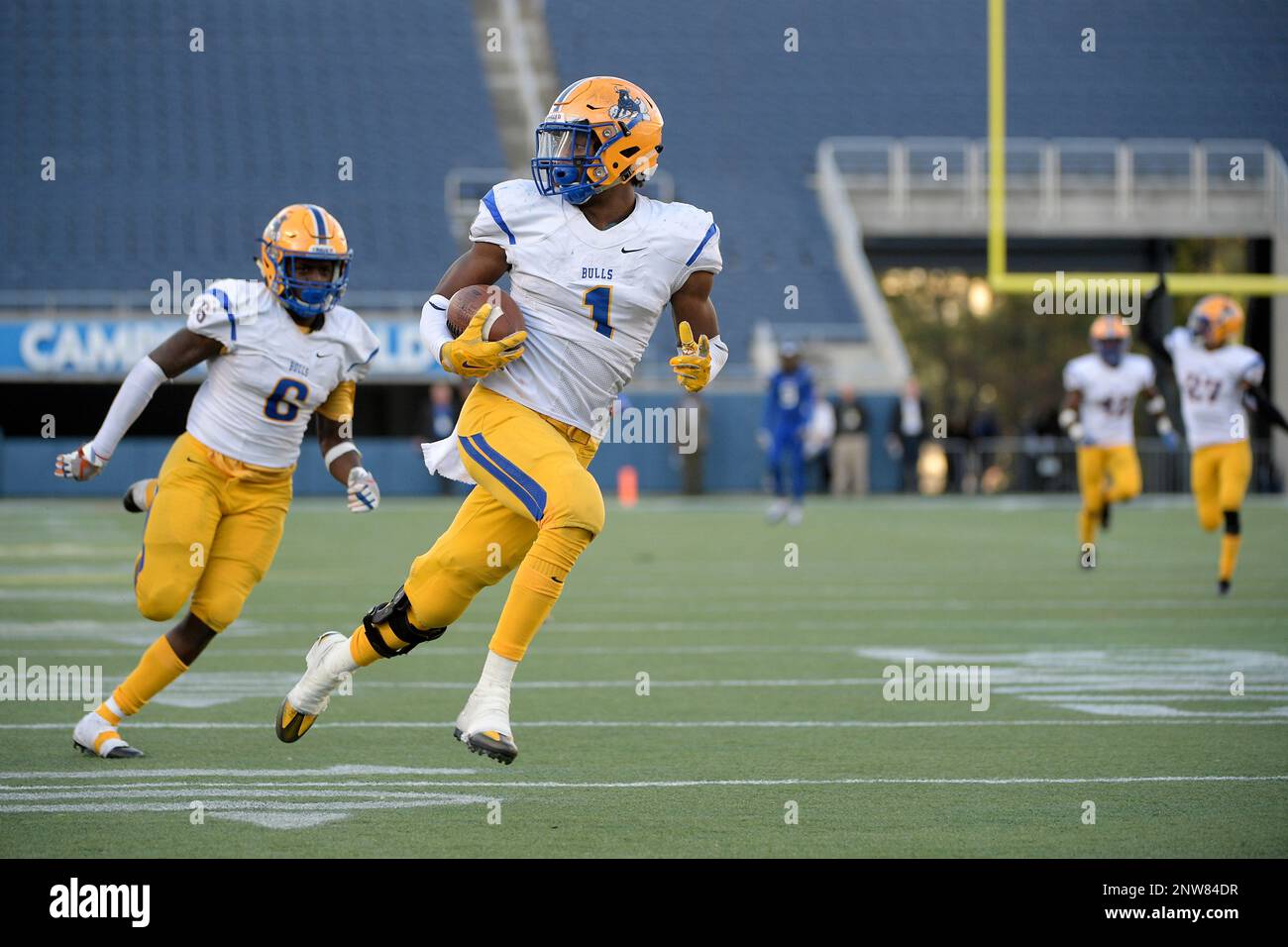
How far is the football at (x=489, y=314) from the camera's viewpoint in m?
5.04

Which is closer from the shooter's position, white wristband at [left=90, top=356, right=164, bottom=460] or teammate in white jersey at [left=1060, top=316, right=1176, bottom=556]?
white wristband at [left=90, top=356, right=164, bottom=460]

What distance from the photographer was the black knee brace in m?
5.22

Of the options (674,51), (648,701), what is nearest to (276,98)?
(674,51)

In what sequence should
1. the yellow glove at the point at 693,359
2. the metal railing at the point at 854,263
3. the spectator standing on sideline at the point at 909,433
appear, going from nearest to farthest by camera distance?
the yellow glove at the point at 693,359 → the spectator standing on sideline at the point at 909,433 → the metal railing at the point at 854,263

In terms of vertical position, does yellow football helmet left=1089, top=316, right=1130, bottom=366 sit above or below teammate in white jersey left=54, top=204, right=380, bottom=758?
above

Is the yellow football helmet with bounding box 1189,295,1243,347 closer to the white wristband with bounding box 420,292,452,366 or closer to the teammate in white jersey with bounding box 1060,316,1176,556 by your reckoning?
the teammate in white jersey with bounding box 1060,316,1176,556

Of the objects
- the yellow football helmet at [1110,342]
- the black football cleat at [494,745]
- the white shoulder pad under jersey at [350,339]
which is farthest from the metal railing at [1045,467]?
the black football cleat at [494,745]

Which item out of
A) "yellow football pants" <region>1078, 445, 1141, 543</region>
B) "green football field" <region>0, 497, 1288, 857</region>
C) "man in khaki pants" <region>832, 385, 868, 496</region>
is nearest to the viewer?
"green football field" <region>0, 497, 1288, 857</region>

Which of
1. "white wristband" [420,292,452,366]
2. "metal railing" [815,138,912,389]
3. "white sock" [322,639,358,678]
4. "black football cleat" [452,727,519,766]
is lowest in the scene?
"black football cleat" [452,727,519,766]

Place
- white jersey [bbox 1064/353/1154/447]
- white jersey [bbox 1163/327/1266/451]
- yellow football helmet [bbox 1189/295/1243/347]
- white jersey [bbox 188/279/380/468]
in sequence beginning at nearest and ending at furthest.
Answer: white jersey [bbox 188/279/380/468] → white jersey [bbox 1163/327/1266/451] → yellow football helmet [bbox 1189/295/1243/347] → white jersey [bbox 1064/353/1154/447]

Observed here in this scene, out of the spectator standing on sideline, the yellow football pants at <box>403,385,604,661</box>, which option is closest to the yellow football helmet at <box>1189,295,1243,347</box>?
the yellow football pants at <box>403,385,604,661</box>

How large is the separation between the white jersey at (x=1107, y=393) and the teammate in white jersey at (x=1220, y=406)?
1.21 m

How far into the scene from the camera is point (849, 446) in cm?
2680

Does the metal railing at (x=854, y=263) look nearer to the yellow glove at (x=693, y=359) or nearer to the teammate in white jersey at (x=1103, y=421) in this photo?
the teammate in white jersey at (x=1103, y=421)
